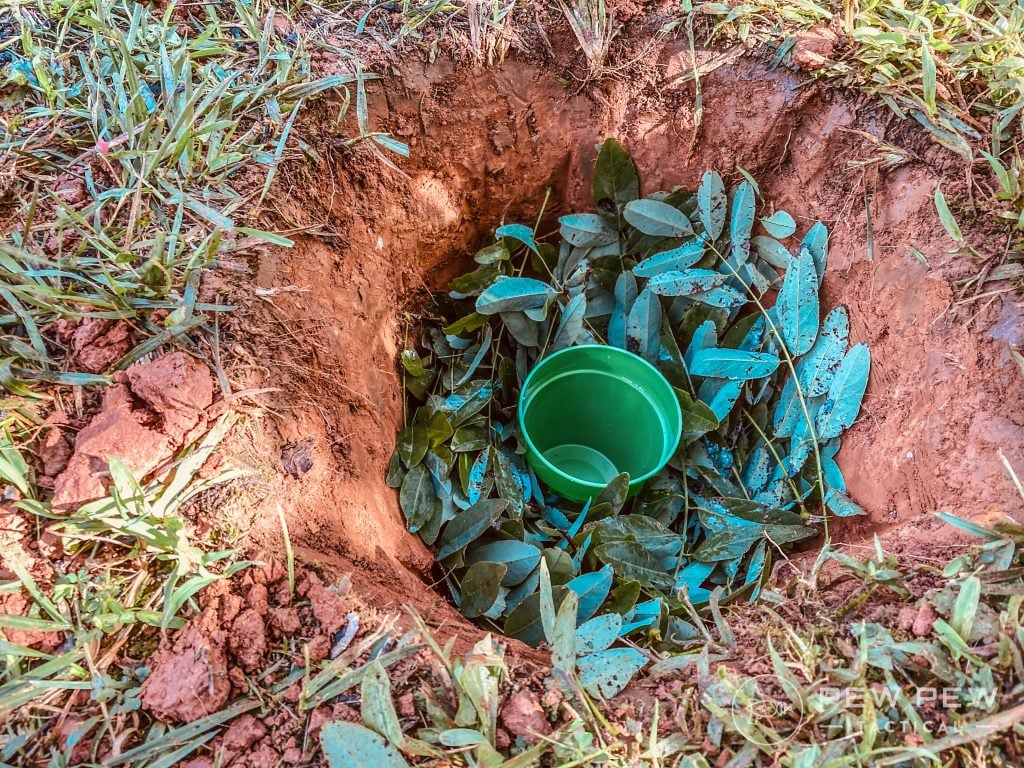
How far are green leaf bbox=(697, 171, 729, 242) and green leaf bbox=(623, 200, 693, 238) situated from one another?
0.05m

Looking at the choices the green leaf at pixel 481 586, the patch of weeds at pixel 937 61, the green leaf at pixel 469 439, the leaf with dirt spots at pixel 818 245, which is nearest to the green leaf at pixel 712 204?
the leaf with dirt spots at pixel 818 245

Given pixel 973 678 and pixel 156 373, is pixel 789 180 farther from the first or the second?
pixel 156 373

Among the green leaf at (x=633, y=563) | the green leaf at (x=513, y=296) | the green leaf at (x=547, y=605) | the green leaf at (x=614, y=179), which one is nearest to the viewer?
the green leaf at (x=547, y=605)

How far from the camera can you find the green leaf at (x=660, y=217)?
1.83m

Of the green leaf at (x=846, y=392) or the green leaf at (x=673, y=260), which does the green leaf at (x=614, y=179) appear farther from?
the green leaf at (x=846, y=392)

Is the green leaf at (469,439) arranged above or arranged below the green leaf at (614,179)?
below

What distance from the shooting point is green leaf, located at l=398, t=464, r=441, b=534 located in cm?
159

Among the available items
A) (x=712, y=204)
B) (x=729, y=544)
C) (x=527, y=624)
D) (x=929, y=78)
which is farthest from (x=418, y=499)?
(x=929, y=78)

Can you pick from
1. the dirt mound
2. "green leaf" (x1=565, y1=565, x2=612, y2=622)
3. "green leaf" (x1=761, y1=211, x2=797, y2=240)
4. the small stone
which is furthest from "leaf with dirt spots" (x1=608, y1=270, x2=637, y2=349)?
the dirt mound

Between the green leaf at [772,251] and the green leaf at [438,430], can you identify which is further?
the green leaf at [772,251]

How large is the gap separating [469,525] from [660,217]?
0.97 meters

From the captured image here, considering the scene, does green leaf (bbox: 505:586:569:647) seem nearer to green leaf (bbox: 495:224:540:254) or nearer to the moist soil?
the moist soil

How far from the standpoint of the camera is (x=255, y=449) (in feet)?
3.82

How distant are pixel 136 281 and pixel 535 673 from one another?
3.14 feet
